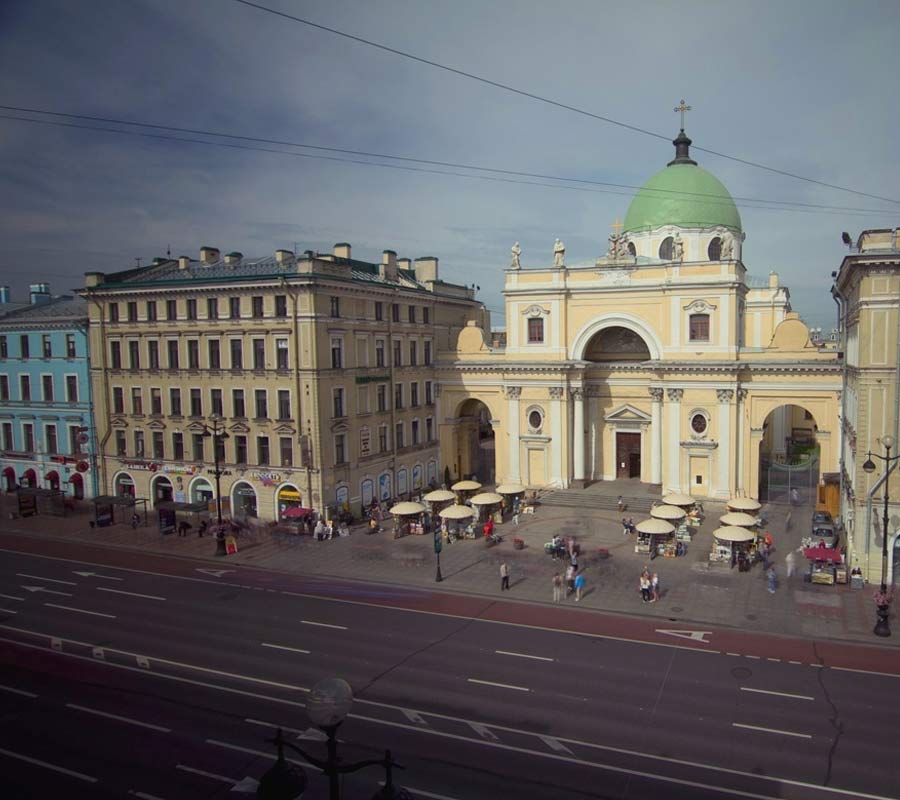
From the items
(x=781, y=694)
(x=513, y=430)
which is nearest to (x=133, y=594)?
(x=781, y=694)

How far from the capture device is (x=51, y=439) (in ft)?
166

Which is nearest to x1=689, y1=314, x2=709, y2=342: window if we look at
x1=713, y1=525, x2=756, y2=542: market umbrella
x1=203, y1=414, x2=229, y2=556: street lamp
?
x1=713, y1=525, x2=756, y2=542: market umbrella

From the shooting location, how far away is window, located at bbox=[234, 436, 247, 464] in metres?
43.1

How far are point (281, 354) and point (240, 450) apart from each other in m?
6.63

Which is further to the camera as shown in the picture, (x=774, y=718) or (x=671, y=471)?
(x=671, y=471)

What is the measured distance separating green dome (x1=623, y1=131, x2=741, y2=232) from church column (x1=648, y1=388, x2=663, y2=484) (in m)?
13.5

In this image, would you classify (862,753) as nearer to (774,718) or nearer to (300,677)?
(774,718)

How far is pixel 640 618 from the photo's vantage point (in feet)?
91.0

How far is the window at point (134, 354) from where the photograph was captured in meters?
45.9

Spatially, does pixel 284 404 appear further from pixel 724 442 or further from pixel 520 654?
pixel 724 442

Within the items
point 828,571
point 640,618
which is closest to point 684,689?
point 640,618

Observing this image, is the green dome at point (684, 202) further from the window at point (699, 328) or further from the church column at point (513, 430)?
the church column at point (513, 430)

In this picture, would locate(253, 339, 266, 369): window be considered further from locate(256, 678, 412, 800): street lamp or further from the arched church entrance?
locate(256, 678, 412, 800): street lamp

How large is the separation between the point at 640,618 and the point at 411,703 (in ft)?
36.6
